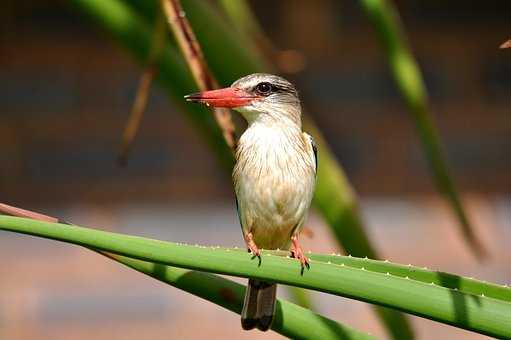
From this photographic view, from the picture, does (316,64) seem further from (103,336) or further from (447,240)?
(103,336)

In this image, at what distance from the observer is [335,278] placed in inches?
36.3

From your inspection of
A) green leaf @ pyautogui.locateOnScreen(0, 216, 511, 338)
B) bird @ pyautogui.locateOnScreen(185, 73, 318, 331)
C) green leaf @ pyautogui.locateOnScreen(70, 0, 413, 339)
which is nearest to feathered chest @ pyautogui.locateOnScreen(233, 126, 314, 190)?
bird @ pyautogui.locateOnScreen(185, 73, 318, 331)

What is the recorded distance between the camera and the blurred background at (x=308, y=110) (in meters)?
4.96

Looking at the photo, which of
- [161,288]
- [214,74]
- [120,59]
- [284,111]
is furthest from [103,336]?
[214,74]

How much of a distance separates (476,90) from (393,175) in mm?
542

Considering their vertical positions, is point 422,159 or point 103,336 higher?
point 422,159

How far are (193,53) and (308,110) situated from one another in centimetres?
365

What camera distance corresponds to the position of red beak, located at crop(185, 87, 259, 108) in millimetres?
1289

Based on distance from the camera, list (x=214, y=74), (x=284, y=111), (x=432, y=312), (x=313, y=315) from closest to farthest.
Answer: (x=432, y=312) → (x=313, y=315) → (x=214, y=74) → (x=284, y=111)

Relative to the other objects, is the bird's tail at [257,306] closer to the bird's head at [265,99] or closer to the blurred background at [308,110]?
the bird's head at [265,99]

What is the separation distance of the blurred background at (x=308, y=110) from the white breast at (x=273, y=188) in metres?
3.11

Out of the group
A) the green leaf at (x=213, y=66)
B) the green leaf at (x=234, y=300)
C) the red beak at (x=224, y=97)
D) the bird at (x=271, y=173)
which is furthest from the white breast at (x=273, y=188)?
the green leaf at (x=234, y=300)

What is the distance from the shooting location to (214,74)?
52.2 inches

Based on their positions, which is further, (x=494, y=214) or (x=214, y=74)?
(x=494, y=214)
